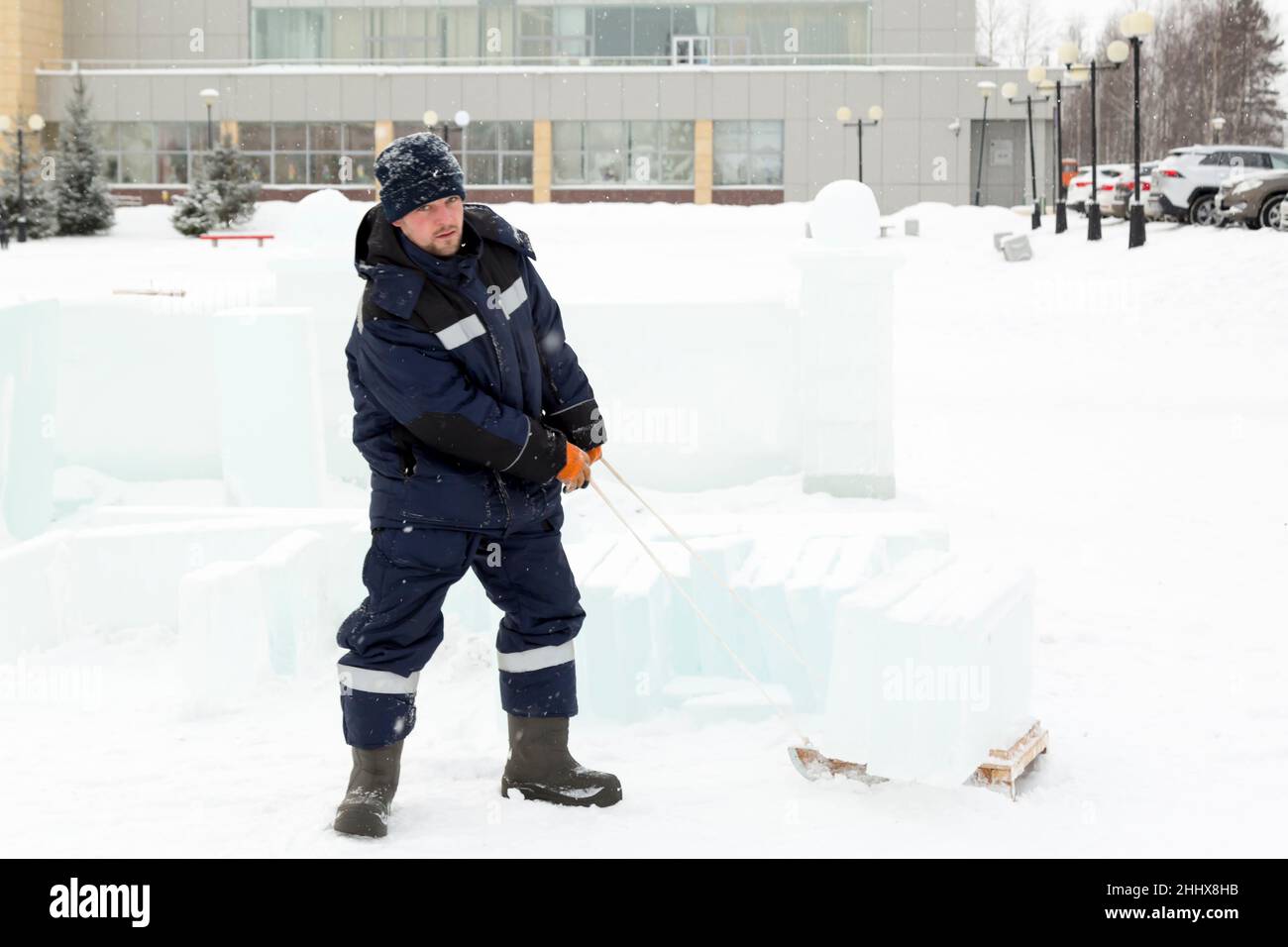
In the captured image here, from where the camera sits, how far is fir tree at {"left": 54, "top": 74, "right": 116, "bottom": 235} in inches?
1490

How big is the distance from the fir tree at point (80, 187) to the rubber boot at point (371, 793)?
36.7 metres

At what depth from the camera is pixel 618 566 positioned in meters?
5.14

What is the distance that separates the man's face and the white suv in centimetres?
2396

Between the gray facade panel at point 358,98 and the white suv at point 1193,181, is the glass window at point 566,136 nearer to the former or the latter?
the gray facade panel at point 358,98

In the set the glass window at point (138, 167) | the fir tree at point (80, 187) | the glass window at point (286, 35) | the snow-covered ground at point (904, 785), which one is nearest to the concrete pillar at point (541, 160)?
the glass window at point (286, 35)

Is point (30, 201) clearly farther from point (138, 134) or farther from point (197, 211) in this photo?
point (138, 134)

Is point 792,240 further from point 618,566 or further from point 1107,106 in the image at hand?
point 1107,106

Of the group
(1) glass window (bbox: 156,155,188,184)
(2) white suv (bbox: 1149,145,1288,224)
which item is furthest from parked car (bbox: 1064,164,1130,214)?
(1) glass window (bbox: 156,155,188,184)

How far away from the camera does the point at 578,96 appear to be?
4953cm

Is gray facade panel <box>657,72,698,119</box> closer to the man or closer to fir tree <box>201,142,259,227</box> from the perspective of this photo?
fir tree <box>201,142,259,227</box>

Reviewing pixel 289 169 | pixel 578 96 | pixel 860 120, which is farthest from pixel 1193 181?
pixel 289 169

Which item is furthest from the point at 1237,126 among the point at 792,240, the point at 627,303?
the point at 627,303

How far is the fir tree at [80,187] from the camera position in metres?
37.8
